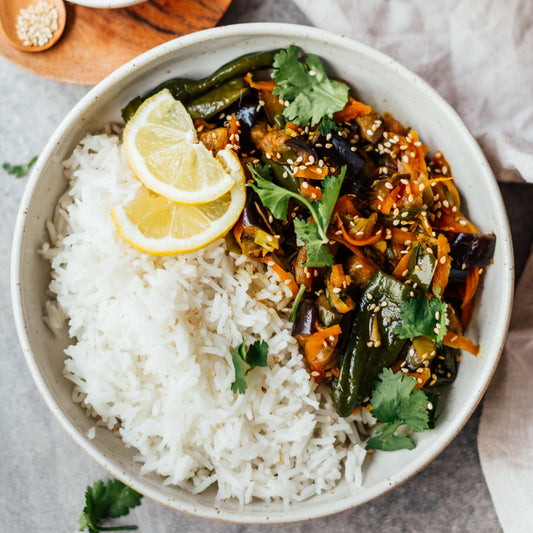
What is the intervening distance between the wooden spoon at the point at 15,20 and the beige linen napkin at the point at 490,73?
43.4 inches

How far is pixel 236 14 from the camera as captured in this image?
8.54 ft

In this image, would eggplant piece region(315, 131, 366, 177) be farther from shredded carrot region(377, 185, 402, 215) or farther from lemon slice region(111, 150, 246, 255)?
lemon slice region(111, 150, 246, 255)

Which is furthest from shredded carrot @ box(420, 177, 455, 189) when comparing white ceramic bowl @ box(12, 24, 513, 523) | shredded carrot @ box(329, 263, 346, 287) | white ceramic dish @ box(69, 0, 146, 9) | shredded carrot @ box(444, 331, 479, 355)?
white ceramic dish @ box(69, 0, 146, 9)

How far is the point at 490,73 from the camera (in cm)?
254

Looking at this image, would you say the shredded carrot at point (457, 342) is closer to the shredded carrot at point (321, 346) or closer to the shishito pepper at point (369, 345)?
the shishito pepper at point (369, 345)

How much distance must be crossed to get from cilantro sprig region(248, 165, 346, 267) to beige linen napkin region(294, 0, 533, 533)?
919 mm

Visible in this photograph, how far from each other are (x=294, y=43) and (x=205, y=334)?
3.92 feet

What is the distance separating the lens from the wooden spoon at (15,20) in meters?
2.51

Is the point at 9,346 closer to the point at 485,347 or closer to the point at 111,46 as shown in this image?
the point at 111,46

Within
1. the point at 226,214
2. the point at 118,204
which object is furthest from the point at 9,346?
the point at 226,214

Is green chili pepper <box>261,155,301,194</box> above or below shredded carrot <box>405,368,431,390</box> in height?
above

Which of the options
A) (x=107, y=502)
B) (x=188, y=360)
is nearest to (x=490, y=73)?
(x=188, y=360)

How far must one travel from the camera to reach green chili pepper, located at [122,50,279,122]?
220cm

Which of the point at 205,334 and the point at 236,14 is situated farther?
the point at 236,14
